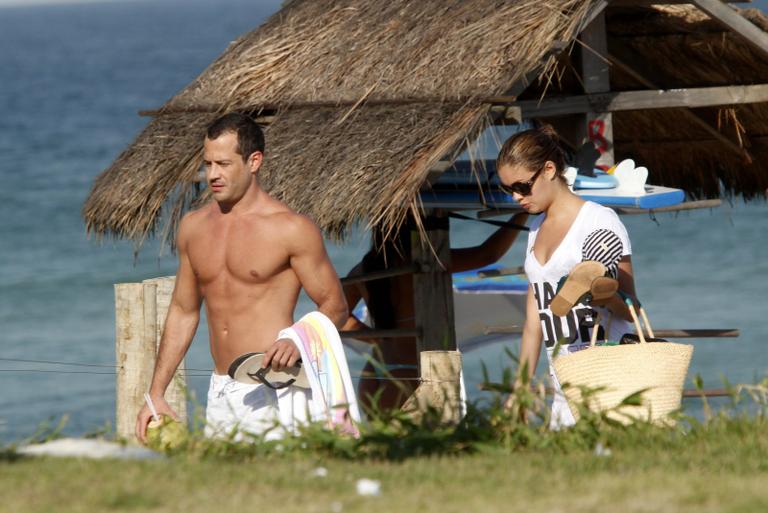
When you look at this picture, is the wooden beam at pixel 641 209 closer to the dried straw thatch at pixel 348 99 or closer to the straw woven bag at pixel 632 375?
the dried straw thatch at pixel 348 99

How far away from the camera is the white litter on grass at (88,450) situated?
4.81m

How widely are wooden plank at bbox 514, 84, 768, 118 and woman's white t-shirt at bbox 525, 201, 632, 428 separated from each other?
2750 millimetres

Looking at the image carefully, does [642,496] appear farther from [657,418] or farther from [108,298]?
[108,298]

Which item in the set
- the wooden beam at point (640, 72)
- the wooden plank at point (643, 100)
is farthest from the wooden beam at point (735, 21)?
the wooden beam at point (640, 72)

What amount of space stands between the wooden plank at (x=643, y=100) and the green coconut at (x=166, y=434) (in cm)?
338

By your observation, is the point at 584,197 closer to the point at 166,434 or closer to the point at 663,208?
the point at 663,208

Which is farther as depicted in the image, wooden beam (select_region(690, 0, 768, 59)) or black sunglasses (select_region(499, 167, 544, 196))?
wooden beam (select_region(690, 0, 768, 59))

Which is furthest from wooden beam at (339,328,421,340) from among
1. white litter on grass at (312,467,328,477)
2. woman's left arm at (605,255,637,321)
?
white litter on grass at (312,467,328,477)

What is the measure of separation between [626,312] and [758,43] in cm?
360

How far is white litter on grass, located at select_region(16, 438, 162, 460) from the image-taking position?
4809mm

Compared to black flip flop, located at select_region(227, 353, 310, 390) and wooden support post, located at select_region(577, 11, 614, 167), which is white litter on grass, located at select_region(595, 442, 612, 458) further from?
wooden support post, located at select_region(577, 11, 614, 167)

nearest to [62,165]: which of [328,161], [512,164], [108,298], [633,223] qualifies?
[108,298]

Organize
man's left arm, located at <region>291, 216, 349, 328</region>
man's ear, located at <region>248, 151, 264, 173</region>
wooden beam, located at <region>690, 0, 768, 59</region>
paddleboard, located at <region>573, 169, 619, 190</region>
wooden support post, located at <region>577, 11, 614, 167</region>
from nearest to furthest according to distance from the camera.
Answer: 1. man's left arm, located at <region>291, 216, 349, 328</region>
2. man's ear, located at <region>248, 151, 264, 173</region>
3. paddleboard, located at <region>573, 169, 619, 190</region>
4. wooden beam, located at <region>690, 0, 768, 59</region>
5. wooden support post, located at <region>577, 11, 614, 167</region>

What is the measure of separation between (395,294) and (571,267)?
3.98m
